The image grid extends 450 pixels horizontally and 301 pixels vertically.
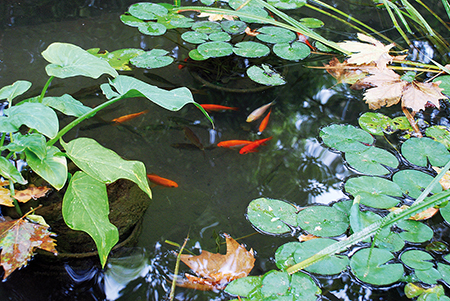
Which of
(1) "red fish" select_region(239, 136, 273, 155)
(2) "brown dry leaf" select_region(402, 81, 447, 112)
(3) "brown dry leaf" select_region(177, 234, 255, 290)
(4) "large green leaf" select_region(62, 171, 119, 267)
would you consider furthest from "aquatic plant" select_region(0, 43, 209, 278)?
(2) "brown dry leaf" select_region(402, 81, 447, 112)

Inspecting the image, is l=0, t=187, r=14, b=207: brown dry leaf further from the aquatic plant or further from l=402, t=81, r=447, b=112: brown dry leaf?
l=402, t=81, r=447, b=112: brown dry leaf

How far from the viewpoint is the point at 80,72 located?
3.36 feet

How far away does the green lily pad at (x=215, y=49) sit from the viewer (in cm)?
184

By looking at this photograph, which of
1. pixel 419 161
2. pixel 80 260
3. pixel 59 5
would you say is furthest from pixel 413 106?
pixel 59 5

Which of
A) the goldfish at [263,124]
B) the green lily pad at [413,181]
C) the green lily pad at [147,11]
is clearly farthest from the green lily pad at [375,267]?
the green lily pad at [147,11]

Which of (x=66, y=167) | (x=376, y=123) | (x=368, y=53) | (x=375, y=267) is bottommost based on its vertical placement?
(x=375, y=267)

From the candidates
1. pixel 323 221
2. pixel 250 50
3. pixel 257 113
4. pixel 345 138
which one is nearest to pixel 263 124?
pixel 257 113

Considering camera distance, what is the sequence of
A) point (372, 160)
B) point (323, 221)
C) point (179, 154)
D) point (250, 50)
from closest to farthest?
point (323, 221) < point (372, 160) < point (179, 154) < point (250, 50)

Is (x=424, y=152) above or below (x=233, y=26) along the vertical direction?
below

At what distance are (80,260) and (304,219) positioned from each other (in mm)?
835

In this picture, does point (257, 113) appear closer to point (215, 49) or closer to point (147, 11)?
point (215, 49)

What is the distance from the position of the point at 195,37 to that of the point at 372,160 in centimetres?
127

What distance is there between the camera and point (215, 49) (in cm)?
187

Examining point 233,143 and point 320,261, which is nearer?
point 320,261
